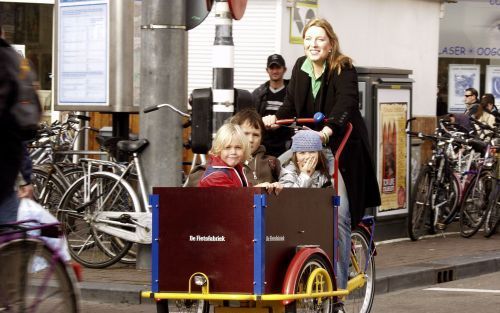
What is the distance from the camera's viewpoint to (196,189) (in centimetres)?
635

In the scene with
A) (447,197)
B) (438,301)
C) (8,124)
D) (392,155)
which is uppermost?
(8,124)

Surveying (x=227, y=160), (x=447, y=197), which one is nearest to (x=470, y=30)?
(x=447, y=197)

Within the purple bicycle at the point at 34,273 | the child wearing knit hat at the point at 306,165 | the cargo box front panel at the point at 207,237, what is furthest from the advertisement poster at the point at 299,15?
the purple bicycle at the point at 34,273

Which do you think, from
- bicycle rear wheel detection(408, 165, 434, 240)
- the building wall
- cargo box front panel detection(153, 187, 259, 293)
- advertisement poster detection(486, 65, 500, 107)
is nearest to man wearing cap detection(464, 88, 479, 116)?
advertisement poster detection(486, 65, 500, 107)

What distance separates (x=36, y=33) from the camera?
15.7 m

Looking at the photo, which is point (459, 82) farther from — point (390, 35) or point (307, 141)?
point (307, 141)

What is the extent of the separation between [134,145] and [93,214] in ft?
2.30

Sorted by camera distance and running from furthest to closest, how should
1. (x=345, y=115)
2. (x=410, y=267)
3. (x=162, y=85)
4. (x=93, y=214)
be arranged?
(x=410, y=267) < (x=93, y=214) < (x=162, y=85) < (x=345, y=115)

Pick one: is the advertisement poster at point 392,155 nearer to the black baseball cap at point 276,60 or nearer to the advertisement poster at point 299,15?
the black baseball cap at point 276,60

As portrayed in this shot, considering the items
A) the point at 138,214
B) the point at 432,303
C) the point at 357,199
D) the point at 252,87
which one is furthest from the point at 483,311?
the point at 252,87

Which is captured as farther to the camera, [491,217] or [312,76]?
[491,217]

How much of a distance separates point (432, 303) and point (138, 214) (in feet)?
8.02

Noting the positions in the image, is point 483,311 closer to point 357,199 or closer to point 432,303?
point 432,303

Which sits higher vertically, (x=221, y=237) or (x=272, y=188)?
(x=272, y=188)
